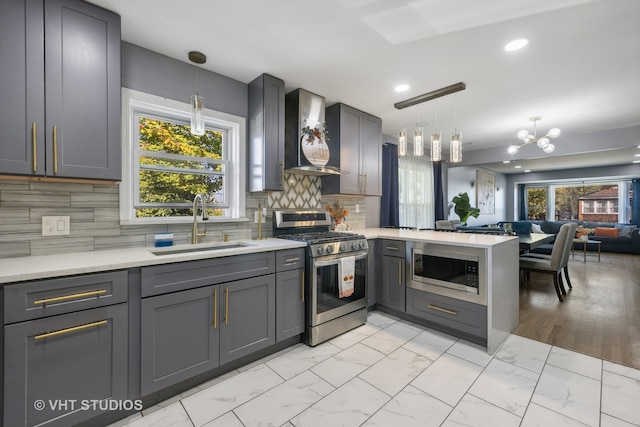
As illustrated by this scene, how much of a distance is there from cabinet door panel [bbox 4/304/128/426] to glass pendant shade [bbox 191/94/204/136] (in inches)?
45.7

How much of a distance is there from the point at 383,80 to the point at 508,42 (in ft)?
3.31

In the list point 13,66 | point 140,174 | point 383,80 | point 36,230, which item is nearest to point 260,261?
point 140,174

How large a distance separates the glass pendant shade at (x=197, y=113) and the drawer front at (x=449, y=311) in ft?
7.87

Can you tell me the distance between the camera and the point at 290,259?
7.63 feet

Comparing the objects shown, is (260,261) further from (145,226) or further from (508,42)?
(508,42)

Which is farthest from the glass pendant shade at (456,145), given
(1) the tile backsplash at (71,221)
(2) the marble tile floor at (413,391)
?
(1) the tile backsplash at (71,221)

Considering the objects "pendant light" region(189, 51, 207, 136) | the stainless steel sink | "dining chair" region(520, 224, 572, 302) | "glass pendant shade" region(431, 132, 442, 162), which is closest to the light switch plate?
the stainless steel sink

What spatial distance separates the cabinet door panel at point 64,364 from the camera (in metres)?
1.25

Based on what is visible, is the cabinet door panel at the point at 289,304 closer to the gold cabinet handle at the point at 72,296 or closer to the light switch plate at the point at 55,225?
the gold cabinet handle at the point at 72,296

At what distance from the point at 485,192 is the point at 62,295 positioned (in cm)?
905

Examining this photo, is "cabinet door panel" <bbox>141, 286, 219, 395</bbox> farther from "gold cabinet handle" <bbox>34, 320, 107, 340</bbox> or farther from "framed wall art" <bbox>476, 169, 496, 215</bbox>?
"framed wall art" <bbox>476, 169, 496, 215</bbox>

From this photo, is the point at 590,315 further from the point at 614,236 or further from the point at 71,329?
the point at 614,236

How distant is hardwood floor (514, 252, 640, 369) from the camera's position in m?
2.36

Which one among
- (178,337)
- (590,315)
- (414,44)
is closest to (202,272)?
(178,337)
